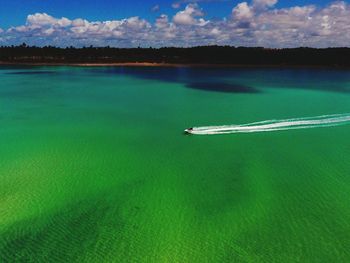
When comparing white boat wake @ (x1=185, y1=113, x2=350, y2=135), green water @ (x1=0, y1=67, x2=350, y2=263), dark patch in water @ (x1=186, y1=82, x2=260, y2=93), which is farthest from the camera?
dark patch in water @ (x1=186, y1=82, x2=260, y2=93)

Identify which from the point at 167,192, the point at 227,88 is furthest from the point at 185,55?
the point at 167,192

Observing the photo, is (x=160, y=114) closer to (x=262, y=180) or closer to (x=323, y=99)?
(x=262, y=180)

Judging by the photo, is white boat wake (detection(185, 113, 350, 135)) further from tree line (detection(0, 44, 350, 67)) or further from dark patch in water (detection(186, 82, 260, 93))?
tree line (detection(0, 44, 350, 67))

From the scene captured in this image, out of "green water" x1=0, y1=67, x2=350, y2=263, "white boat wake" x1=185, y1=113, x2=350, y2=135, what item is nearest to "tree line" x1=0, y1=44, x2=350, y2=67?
"white boat wake" x1=185, y1=113, x2=350, y2=135

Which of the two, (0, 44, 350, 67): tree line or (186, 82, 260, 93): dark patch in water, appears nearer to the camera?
(186, 82, 260, 93): dark patch in water

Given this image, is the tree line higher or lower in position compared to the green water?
higher

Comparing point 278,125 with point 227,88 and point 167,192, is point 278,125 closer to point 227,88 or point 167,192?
point 167,192

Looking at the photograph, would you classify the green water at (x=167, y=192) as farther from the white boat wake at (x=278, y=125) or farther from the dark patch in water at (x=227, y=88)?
the dark patch in water at (x=227, y=88)
